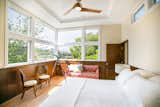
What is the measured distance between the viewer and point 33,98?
3.14 meters

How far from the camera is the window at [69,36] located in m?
6.27

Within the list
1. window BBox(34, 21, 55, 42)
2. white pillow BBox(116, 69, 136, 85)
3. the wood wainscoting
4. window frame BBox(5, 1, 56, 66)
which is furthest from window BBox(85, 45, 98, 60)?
white pillow BBox(116, 69, 136, 85)

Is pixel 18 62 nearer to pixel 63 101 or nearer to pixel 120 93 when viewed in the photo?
pixel 63 101

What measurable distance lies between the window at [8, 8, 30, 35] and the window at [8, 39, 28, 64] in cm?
35

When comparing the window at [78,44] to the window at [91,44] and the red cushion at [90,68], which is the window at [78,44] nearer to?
the window at [91,44]

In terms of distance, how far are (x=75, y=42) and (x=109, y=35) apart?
1901 mm

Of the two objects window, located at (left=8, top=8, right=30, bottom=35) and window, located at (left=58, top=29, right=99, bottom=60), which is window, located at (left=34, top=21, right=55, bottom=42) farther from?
window, located at (left=58, top=29, right=99, bottom=60)

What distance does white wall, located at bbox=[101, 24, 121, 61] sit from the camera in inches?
223

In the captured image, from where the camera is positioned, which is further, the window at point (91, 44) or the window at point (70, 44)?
the window at point (70, 44)

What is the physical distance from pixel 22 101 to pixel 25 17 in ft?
8.95

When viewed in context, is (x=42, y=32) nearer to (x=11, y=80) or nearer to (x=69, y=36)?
(x=69, y=36)

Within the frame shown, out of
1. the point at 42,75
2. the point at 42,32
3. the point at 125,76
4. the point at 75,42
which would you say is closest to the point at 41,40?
the point at 42,32

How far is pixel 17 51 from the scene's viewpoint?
139 inches

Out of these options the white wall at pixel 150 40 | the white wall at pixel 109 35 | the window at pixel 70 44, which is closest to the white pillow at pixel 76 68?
the window at pixel 70 44
